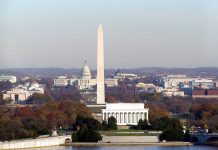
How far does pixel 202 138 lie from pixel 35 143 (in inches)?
361

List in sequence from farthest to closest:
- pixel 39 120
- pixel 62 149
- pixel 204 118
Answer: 1. pixel 204 118
2. pixel 39 120
3. pixel 62 149

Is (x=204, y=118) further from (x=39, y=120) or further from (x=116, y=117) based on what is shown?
(x=39, y=120)

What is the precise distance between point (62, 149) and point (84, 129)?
7.25 meters

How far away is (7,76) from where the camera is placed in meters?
138

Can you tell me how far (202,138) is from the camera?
6059cm

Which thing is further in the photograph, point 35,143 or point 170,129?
point 170,129

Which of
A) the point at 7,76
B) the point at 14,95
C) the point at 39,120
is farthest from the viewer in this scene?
the point at 7,76

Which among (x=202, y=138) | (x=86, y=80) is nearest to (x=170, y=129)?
(x=202, y=138)

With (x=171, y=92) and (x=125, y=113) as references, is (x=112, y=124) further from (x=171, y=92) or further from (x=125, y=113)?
(x=171, y=92)

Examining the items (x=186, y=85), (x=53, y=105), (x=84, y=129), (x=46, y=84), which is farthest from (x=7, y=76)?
(x=84, y=129)

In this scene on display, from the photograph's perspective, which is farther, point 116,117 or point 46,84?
point 46,84

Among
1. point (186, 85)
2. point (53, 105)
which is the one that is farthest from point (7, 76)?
point (53, 105)

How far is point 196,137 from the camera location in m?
60.6

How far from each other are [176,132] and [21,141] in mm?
8917
